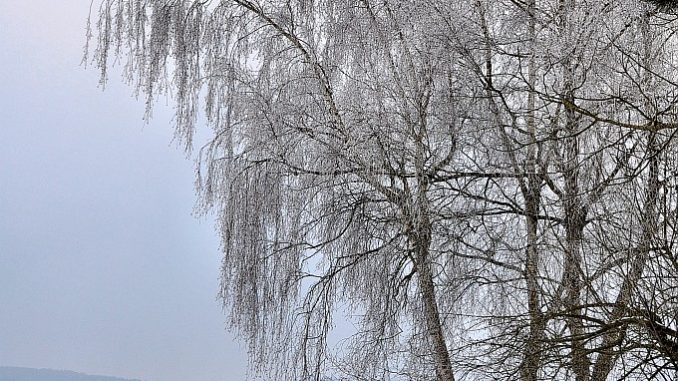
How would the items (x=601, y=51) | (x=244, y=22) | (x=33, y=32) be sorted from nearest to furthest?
(x=601, y=51) < (x=244, y=22) < (x=33, y=32)

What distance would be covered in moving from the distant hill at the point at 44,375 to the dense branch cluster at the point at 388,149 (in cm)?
300

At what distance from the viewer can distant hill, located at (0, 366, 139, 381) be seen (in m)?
6.59

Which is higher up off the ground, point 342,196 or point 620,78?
point 620,78

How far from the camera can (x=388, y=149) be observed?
13.4 feet

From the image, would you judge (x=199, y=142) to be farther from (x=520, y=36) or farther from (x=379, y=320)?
(x=520, y=36)

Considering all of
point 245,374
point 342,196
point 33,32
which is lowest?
point 245,374

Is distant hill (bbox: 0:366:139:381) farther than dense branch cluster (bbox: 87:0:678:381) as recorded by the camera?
Yes

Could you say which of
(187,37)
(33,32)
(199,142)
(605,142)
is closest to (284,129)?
(199,142)

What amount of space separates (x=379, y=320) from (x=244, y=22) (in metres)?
1.69

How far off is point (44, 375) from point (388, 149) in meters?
3.91

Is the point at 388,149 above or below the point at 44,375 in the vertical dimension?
above

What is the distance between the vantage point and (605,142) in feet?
13.1

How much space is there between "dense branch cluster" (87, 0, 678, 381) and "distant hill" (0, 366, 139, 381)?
3.00 m

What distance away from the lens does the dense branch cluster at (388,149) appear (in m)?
3.98
